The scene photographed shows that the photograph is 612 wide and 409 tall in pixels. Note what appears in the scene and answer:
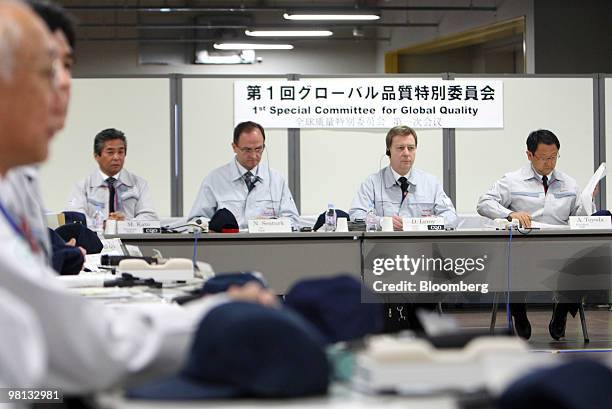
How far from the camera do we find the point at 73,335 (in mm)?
1282

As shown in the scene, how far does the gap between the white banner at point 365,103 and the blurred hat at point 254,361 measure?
7.20 metres

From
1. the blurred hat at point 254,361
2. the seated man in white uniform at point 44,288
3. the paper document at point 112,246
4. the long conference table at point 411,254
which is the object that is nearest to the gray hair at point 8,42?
the seated man in white uniform at point 44,288

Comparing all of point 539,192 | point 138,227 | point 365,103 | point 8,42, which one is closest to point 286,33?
point 365,103

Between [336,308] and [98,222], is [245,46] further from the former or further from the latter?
[336,308]

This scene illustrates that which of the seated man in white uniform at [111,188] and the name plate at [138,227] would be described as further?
the seated man in white uniform at [111,188]

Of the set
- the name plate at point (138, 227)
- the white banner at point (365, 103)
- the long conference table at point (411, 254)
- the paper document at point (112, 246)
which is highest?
the white banner at point (365, 103)

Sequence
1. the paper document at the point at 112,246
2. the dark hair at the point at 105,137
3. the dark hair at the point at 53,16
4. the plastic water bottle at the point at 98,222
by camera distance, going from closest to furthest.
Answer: the dark hair at the point at 53,16, the paper document at the point at 112,246, the plastic water bottle at the point at 98,222, the dark hair at the point at 105,137

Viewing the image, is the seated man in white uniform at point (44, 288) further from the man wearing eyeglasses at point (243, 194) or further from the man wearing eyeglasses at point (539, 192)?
the man wearing eyeglasses at point (539, 192)

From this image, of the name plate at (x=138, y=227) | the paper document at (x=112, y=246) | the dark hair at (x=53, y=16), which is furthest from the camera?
the name plate at (x=138, y=227)

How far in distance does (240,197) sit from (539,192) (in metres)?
2.16

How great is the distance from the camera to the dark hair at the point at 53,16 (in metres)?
2.44

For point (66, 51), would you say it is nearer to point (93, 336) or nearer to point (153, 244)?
point (93, 336)

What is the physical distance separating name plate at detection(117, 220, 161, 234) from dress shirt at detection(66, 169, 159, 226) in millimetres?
1002

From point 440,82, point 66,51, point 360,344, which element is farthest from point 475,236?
point 360,344
